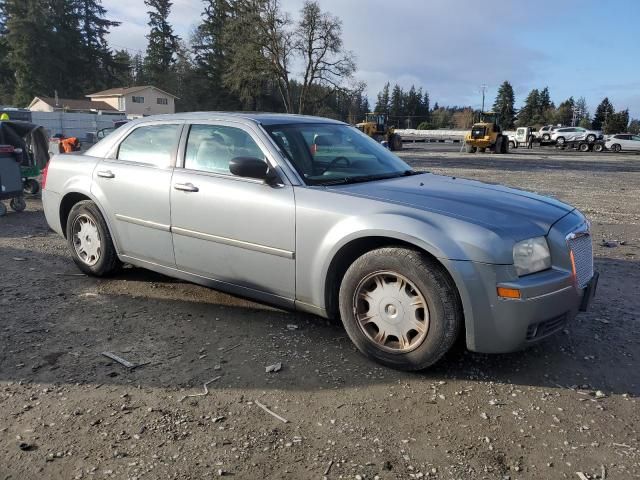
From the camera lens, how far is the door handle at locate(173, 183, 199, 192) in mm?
4125

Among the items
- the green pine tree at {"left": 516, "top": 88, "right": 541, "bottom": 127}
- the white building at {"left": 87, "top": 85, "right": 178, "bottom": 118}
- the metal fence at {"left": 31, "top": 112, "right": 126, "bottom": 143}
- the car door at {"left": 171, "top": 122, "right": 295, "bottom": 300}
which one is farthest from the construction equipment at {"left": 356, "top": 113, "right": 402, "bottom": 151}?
the green pine tree at {"left": 516, "top": 88, "right": 541, "bottom": 127}

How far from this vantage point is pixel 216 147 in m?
4.24

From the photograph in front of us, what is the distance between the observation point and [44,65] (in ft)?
211

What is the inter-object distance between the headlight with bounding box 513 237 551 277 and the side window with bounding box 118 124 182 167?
289cm

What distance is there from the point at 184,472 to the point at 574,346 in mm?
2839

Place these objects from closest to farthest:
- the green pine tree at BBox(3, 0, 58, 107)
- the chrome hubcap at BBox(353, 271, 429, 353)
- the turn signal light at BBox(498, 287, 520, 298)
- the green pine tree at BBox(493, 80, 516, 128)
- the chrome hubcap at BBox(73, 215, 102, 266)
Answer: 1. the turn signal light at BBox(498, 287, 520, 298)
2. the chrome hubcap at BBox(353, 271, 429, 353)
3. the chrome hubcap at BBox(73, 215, 102, 266)
4. the green pine tree at BBox(3, 0, 58, 107)
5. the green pine tree at BBox(493, 80, 516, 128)

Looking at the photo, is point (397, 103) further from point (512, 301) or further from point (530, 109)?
point (512, 301)

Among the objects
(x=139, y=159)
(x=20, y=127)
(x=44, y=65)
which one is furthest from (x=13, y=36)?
(x=139, y=159)

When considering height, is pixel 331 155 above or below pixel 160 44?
below

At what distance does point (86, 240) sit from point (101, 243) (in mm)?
276

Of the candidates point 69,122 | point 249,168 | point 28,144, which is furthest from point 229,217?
point 69,122

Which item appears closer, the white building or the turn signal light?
the turn signal light

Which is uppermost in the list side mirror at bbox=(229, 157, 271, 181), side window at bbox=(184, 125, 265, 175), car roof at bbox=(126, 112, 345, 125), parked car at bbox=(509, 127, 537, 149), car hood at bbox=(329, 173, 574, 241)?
parked car at bbox=(509, 127, 537, 149)

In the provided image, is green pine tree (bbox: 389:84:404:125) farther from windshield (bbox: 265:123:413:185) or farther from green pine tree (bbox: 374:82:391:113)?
windshield (bbox: 265:123:413:185)
